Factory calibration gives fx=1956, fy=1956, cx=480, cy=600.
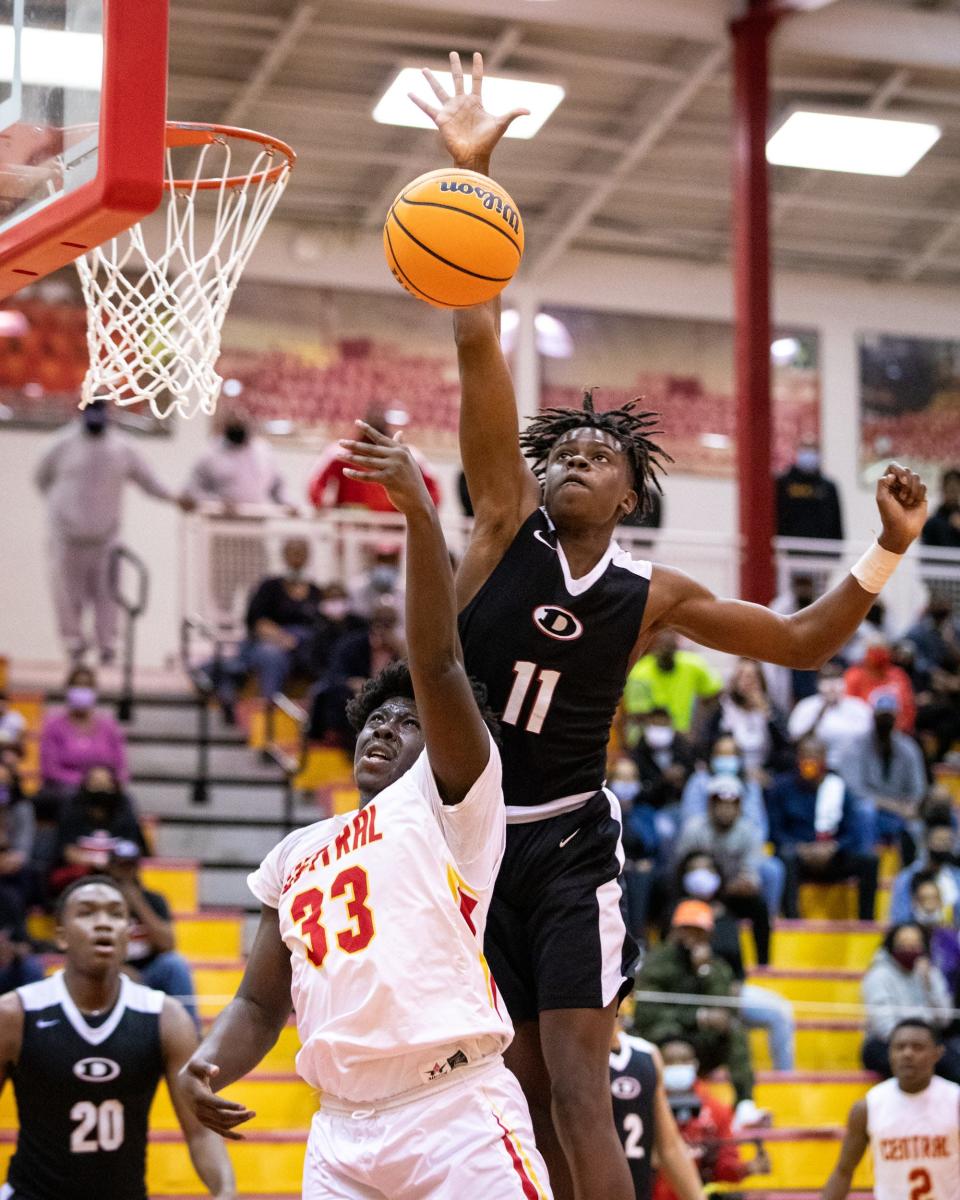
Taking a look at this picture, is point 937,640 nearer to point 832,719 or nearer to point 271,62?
point 832,719

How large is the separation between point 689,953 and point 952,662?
6.25 m

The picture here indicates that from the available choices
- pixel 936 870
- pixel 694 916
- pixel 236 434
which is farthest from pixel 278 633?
pixel 936 870

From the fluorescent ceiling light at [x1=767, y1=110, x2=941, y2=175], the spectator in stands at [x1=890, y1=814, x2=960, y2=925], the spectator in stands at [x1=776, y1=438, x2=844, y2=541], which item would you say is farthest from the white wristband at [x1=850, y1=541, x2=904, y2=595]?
the fluorescent ceiling light at [x1=767, y1=110, x2=941, y2=175]

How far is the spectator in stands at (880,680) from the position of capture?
49.2 feet

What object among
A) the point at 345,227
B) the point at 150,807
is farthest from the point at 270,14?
the point at 150,807

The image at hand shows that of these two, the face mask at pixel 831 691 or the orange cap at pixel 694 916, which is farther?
the face mask at pixel 831 691

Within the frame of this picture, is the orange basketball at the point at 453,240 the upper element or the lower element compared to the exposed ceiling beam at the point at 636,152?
lower

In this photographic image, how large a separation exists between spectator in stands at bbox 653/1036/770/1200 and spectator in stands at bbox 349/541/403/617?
5089 millimetres

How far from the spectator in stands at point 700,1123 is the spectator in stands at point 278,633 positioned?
5.51 m

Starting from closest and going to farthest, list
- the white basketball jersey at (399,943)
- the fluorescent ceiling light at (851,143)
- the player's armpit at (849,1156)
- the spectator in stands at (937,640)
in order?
the white basketball jersey at (399,943)
the player's armpit at (849,1156)
the spectator in stands at (937,640)
the fluorescent ceiling light at (851,143)

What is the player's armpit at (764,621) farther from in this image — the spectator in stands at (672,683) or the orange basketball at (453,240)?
the spectator in stands at (672,683)

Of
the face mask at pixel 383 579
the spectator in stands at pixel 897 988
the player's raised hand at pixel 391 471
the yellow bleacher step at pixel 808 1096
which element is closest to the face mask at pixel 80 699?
the face mask at pixel 383 579

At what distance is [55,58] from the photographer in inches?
181

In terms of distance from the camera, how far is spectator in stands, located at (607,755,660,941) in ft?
37.5
